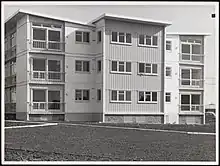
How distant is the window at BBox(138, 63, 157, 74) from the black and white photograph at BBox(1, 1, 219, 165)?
20mm

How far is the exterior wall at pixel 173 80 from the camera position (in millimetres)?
7473

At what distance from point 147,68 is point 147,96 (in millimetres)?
512

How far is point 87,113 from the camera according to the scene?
23.9 feet

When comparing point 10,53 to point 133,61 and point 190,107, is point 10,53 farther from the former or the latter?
point 190,107

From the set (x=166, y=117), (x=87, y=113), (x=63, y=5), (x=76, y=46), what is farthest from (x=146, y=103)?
(x=63, y=5)

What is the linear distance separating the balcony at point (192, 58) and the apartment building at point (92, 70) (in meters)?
0.04

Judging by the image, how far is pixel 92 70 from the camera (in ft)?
23.9

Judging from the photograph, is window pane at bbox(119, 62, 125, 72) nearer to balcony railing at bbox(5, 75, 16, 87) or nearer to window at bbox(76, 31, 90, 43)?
window at bbox(76, 31, 90, 43)

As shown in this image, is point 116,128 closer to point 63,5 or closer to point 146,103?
point 146,103

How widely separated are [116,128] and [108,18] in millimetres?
1924

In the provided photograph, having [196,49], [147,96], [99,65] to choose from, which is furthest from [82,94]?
[196,49]

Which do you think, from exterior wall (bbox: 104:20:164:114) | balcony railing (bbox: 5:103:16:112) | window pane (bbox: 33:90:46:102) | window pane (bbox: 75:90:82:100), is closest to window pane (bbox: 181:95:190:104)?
exterior wall (bbox: 104:20:164:114)

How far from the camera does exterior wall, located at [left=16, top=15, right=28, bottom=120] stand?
277 inches

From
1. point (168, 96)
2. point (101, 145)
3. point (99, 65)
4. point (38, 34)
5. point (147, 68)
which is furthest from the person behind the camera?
point (168, 96)
